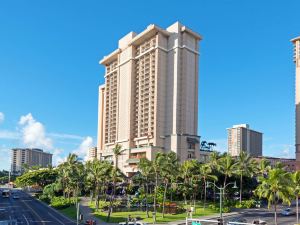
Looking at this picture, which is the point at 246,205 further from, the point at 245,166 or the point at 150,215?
the point at 150,215

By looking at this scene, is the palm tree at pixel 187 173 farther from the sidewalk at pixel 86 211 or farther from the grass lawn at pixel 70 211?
the grass lawn at pixel 70 211

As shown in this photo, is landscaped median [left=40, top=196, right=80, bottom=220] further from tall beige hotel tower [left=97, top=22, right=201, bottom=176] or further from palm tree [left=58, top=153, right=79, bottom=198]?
tall beige hotel tower [left=97, top=22, right=201, bottom=176]

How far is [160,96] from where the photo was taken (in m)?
163

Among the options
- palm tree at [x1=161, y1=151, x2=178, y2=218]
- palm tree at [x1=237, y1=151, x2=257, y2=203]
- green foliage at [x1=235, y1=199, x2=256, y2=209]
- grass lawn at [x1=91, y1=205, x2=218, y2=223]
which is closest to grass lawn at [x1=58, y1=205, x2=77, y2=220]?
grass lawn at [x1=91, y1=205, x2=218, y2=223]

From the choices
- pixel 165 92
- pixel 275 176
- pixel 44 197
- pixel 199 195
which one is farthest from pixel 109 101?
pixel 275 176

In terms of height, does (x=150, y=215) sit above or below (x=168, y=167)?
below

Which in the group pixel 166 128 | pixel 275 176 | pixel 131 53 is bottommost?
pixel 275 176

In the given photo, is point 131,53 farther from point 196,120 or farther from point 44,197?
point 44,197

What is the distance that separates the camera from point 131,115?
578ft

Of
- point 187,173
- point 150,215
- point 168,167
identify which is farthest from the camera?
point 187,173

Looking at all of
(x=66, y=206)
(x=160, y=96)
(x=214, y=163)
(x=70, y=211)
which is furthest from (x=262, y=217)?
(x=160, y=96)

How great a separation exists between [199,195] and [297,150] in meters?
102

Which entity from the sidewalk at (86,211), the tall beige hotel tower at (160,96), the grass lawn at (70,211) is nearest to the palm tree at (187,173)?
the sidewalk at (86,211)

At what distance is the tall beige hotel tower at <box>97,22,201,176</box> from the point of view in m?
157
